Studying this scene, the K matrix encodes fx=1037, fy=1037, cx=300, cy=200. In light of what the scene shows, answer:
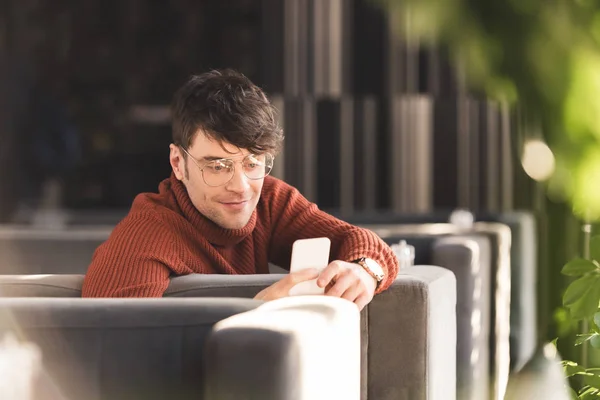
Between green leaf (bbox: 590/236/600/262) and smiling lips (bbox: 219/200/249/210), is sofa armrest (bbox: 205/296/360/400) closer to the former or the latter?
green leaf (bbox: 590/236/600/262)

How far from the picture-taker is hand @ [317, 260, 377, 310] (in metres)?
1.40

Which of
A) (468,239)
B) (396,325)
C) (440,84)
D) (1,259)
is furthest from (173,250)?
(440,84)

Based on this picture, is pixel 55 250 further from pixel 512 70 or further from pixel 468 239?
pixel 512 70

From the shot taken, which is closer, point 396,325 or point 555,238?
point 555,238

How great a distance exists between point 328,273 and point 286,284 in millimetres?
69

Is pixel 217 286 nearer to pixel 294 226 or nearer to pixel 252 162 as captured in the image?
pixel 252 162

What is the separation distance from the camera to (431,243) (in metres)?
2.64

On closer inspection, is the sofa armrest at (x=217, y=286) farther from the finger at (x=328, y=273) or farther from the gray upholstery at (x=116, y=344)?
the gray upholstery at (x=116, y=344)

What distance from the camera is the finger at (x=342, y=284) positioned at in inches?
55.3

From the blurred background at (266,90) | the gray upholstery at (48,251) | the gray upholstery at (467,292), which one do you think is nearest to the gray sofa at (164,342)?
the gray upholstery at (467,292)

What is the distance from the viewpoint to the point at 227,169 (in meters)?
1.69

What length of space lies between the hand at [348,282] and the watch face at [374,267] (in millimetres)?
30

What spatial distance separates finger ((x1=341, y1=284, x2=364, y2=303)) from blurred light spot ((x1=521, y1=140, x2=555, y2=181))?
44cm

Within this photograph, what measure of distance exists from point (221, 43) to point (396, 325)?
366 cm
